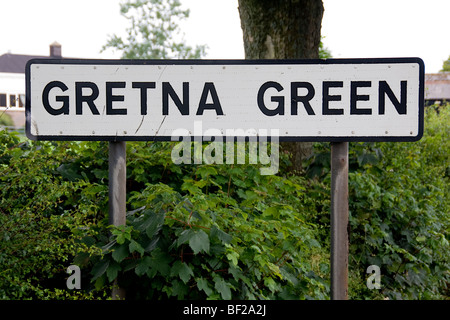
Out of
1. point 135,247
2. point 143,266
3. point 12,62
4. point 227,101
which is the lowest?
point 143,266

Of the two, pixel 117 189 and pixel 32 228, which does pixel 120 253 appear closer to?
pixel 117 189

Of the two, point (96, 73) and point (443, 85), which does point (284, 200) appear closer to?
point (96, 73)

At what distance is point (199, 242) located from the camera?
2592mm

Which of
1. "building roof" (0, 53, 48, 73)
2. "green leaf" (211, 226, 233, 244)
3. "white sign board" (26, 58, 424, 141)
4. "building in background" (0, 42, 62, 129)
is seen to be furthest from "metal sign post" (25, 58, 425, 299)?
"building roof" (0, 53, 48, 73)

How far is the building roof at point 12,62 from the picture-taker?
184 ft

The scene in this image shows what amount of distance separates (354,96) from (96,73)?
4.58 feet

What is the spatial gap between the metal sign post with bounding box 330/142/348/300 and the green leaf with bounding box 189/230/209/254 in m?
0.68

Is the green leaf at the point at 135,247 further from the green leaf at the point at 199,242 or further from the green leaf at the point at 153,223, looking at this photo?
the green leaf at the point at 199,242

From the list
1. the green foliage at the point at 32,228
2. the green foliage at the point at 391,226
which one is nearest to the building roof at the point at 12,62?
the green foliage at the point at 391,226

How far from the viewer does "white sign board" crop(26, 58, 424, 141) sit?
9.20 ft

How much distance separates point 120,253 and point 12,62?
2364 inches

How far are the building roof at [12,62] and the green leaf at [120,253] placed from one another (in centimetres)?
5709

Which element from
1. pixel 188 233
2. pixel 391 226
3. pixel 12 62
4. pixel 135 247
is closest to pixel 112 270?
pixel 135 247
